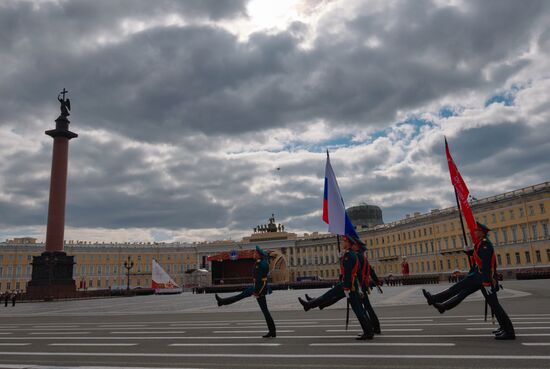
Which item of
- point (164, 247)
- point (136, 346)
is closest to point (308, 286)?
point (136, 346)

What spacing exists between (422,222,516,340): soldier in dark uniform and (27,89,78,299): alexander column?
139 ft

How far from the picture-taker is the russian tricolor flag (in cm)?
1240

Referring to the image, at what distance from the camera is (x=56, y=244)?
157 ft

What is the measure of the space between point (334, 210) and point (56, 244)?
43581 mm

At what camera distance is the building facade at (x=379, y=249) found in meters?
66.1

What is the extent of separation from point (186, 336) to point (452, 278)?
6214 centimetres

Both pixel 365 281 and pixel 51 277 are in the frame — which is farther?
pixel 51 277

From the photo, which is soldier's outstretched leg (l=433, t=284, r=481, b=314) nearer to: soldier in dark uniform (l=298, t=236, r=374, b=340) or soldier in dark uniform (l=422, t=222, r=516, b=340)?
soldier in dark uniform (l=422, t=222, r=516, b=340)

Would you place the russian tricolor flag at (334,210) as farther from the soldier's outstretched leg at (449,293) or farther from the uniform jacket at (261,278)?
the soldier's outstretched leg at (449,293)

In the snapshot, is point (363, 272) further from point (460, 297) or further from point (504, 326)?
point (504, 326)

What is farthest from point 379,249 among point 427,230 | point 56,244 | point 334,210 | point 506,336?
point 506,336

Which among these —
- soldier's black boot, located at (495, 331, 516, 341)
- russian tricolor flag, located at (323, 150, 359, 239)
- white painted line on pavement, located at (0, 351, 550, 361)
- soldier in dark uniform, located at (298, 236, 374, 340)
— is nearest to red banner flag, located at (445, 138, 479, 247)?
russian tricolor flag, located at (323, 150, 359, 239)

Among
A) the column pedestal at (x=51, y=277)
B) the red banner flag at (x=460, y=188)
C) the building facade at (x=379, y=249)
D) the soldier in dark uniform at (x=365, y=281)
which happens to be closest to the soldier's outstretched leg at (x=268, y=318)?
the soldier in dark uniform at (x=365, y=281)

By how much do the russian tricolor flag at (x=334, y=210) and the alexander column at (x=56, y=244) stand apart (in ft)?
126
